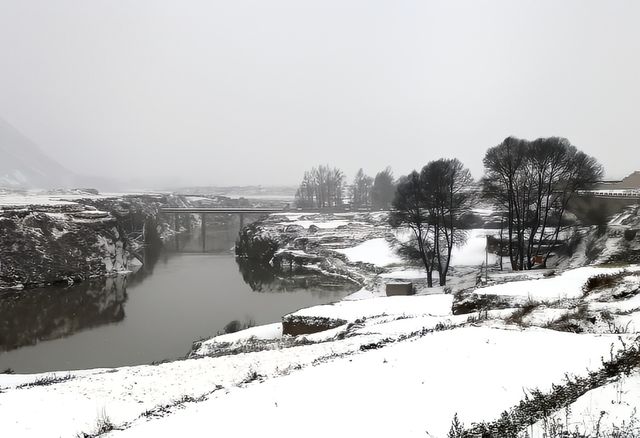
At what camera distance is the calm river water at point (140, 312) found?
882 inches

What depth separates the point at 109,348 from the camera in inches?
906

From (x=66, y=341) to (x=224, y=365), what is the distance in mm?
17215

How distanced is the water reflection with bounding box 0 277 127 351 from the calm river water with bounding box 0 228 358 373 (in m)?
0.06

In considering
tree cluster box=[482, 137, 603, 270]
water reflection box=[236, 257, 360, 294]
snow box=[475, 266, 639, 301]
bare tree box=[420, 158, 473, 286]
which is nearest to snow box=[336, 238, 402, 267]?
water reflection box=[236, 257, 360, 294]

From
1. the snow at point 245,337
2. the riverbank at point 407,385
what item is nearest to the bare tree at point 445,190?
the snow at point 245,337

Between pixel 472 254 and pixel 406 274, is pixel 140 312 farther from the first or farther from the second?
pixel 472 254

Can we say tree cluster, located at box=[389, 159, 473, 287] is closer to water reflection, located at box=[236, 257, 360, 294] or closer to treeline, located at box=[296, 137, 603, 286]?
treeline, located at box=[296, 137, 603, 286]

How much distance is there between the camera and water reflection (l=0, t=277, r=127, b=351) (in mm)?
27161

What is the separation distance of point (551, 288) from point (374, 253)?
32.8 meters

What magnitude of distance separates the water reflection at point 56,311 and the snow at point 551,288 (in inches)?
996

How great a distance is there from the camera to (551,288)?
15.8 meters

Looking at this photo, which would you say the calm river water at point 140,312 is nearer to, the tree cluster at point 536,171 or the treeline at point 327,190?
the tree cluster at point 536,171

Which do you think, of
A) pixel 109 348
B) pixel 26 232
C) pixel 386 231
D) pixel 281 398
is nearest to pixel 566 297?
pixel 281 398

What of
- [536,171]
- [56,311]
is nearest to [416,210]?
[536,171]
